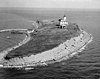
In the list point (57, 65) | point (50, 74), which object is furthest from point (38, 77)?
point (57, 65)

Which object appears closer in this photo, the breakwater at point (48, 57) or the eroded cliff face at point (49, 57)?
the breakwater at point (48, 57)

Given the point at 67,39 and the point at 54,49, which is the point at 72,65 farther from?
the point at 67,39

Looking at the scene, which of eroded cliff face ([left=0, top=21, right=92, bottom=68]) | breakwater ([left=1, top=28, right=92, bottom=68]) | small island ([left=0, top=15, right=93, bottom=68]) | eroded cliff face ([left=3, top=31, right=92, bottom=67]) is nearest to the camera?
breakwater ([left=1, top=28, right=92, bottom=68])

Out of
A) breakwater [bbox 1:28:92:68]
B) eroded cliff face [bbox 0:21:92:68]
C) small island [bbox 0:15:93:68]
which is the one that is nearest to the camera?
breakwater [bbox 1:28:92:68]

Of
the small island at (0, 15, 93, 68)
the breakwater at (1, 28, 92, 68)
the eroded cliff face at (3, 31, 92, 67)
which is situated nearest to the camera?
the breakwater at (1, 28, 92, 68)

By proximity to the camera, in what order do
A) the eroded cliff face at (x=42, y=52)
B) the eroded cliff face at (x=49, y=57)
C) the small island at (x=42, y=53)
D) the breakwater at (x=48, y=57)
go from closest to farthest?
1. the breakwater at (x=48, y=57)
2. the eroded cliff face at (x=49, y=57)
3. the small island at (x=42, y=53)
4. the eroded cliff face at (x=42, y=52)

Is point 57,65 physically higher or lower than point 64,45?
lower

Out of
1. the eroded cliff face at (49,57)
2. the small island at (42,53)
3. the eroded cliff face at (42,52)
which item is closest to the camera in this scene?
the eroded cliff face at (49,57)

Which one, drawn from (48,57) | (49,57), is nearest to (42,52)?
(48,57)

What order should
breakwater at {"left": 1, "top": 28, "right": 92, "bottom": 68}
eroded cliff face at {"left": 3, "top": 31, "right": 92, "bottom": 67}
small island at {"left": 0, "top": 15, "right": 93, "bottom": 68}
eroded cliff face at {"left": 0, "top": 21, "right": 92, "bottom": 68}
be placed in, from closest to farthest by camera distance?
breakwater at {"left": 1, "top": 28, "right": 92, "bottom": 68} → eroded cliff face at {"left": 3, "top": 31, "right": 92, "bottom": 67} → small island at {"left": 0, "top": 15, "right": 93, "bottom": 68} → eroded cliff face at {"left": 0, "top": 21, "right": 92, "bottom": 68}

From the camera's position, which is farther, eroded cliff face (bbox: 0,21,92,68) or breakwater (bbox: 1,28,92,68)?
eroded cliff face (bbox: 0,21,92,68)

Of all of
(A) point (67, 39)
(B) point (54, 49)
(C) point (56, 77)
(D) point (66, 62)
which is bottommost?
(C) point (56, 77)
